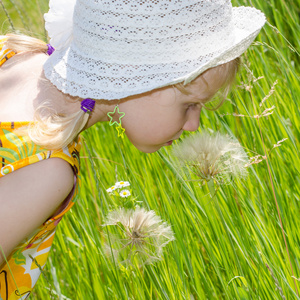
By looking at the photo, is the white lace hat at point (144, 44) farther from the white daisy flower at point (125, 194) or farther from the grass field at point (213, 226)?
the white daisy flower at point (125, 194)

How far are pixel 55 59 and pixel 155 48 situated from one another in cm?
30

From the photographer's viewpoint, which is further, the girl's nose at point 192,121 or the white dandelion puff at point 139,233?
the girl's nose at point 192,121

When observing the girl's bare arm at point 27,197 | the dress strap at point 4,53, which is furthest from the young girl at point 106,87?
the dress strap at point 4,53

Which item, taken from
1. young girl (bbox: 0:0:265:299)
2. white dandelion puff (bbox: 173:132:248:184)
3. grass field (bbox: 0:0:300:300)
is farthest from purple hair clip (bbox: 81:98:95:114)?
white dandelion puff (bbox: 173:132:248:184)

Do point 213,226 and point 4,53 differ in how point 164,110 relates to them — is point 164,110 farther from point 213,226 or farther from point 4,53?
point 4,53

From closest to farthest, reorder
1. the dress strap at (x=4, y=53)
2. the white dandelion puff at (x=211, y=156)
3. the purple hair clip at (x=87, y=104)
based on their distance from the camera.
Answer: the white dandelion puff at (x=211, y=156) < the purple hair clip at (x=87, y=104) < the dress strap at (x=4, y=53)

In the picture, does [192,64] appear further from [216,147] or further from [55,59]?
[55,59]

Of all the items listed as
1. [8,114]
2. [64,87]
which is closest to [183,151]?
[64,87]

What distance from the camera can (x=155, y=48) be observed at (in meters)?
1.32

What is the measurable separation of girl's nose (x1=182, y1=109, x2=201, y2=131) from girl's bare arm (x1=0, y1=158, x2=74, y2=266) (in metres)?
0.32

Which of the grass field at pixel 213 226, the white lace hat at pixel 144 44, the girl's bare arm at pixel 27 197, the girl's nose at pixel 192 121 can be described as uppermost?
the white lace hat at pixel 144 44

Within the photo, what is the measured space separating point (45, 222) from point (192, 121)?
44 centimetres

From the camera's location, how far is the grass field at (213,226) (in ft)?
4.25

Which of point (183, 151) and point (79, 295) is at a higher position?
point (183, 151)
